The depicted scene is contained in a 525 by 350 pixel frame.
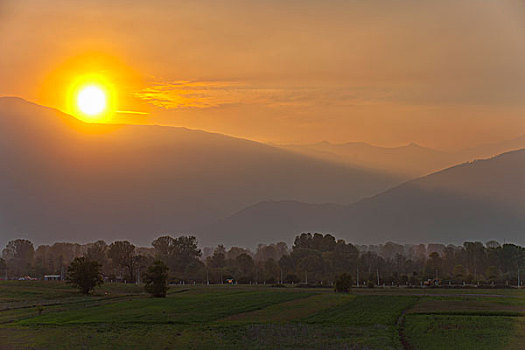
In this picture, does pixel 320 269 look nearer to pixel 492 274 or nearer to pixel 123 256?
pixel 492 274

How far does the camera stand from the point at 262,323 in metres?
63.5

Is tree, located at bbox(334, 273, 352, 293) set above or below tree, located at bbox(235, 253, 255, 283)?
below

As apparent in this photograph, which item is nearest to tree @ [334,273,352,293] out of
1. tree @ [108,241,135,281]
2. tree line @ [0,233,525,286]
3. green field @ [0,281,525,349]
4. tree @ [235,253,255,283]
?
green field @ [0,281,525,349]

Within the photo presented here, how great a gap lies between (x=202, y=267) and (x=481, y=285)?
75.3 m

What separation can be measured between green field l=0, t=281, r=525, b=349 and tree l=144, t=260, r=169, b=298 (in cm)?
622

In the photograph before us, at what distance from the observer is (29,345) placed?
50.3 metres

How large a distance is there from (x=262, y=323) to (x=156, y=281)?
42.1 metres

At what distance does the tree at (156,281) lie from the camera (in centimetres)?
10201

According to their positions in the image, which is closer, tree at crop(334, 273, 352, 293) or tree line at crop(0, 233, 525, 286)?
tree at crop(334, 273, 352, 293)

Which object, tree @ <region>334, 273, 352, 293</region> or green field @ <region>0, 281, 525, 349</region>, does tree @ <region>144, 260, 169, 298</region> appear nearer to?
green field @ <region>0, 281, 525, 349</region>

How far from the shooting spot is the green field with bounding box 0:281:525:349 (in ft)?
168

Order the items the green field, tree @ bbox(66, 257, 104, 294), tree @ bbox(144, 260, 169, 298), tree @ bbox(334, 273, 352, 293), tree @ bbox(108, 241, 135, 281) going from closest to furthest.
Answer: the green field → tree @ bbox(144, 260, 169, 298) → tree @ bbox(66, 257, 104, 294) → tree @ bbox(334, 273, 352, 293) → tree @ bbox(108, 241, 135, 281)

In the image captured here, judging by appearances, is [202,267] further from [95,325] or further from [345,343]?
[345,343]

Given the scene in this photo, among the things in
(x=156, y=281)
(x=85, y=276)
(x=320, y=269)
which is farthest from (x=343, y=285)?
(x=320, y=269)
